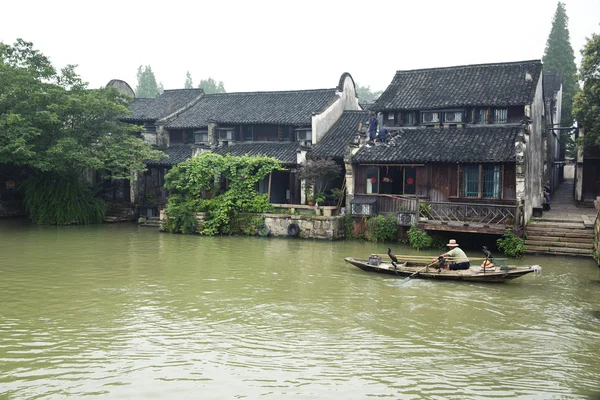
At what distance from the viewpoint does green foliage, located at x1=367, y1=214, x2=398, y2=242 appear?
A: 2423 cm

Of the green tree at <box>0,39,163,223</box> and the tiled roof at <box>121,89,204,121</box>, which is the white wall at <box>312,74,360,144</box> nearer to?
the green tree at <box>0,39,163,223</box>

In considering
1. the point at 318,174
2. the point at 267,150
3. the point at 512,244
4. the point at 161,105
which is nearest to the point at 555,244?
the point at 512,244

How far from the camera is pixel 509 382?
9.11 meters

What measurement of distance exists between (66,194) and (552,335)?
1052 inches

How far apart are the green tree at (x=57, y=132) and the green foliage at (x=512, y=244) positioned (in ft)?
64.7

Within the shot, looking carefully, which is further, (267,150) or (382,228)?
(267,150)

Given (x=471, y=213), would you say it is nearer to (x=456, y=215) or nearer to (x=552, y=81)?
(x=456, y=215)

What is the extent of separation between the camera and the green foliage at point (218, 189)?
27.3 m

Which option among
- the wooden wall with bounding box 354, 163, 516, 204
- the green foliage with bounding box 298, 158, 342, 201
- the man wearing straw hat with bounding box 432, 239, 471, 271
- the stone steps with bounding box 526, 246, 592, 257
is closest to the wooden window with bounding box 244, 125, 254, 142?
the green foliage with bounding box 298, 158, 342, 201

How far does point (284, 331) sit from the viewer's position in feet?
38.8

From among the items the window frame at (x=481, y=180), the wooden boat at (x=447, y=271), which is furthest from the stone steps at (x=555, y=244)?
the wooden boat at (x=447, y=271)

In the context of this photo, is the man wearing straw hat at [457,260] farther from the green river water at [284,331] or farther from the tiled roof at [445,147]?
the tiled roof at [445,147]

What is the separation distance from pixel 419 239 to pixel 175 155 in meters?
17.4

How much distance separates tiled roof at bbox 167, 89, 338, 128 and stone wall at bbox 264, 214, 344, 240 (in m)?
6.92
